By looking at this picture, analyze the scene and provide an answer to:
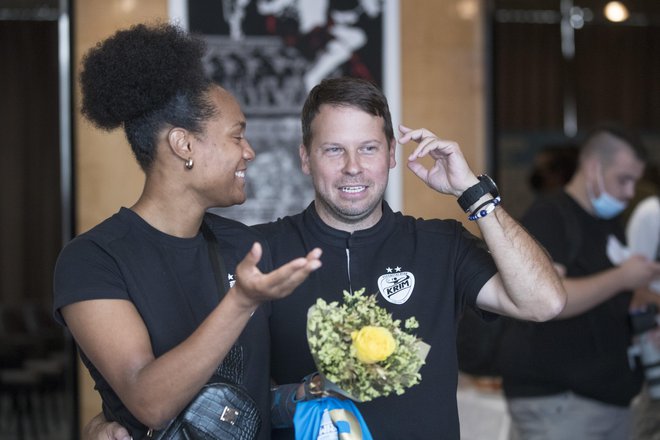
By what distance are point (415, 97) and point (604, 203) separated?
1.66 m

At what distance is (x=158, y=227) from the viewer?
7.53ft

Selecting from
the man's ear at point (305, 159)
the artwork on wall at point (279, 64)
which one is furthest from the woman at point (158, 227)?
the artwork on wall at point (279, 64)

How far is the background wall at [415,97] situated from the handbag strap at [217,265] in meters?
2.94

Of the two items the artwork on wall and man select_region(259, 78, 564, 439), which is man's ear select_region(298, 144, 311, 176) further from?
the artwork on wall

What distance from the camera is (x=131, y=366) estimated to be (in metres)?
2.00

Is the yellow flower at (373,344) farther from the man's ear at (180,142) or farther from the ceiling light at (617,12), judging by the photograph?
the ceiling light at (617,12)

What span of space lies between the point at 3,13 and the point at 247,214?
628 centimetres

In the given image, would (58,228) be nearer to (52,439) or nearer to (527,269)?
(52,439)

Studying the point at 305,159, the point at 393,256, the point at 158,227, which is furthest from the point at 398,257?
the point at 158,227

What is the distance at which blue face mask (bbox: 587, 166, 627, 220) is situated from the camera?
4.18m

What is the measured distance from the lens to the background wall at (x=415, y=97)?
5.23 metres

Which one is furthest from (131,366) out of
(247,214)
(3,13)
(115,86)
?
(3,13)

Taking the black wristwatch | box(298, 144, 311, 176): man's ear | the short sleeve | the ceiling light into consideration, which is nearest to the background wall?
box(298, 144, 311, 176): man's ear

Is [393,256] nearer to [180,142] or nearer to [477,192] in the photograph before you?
[477,192]
